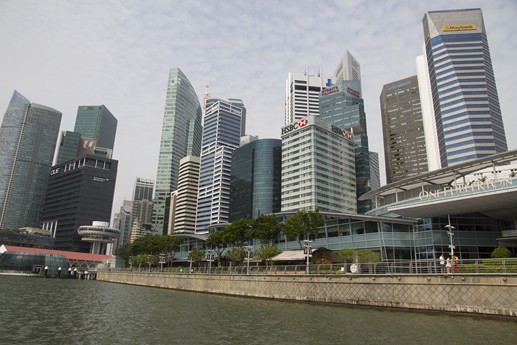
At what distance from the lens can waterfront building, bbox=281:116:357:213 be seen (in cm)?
17950

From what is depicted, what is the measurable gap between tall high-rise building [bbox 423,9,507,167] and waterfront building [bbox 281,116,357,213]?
159 feet

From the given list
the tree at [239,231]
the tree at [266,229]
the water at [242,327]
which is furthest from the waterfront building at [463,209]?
the tree at [239,231]

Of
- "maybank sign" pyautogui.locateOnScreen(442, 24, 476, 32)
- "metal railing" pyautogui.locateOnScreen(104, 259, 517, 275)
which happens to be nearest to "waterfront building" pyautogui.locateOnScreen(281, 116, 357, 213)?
"maybank sign" pyautogui.locateOnScreen(442, 24, 476, 32)

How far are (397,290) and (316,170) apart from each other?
142m

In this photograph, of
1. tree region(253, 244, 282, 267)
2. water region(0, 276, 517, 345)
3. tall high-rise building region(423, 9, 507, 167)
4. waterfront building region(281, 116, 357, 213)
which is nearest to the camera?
water region(0, 276, 517, 345)

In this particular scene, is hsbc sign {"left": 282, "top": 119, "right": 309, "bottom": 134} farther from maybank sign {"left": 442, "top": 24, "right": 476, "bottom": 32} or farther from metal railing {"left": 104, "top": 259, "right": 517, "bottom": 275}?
metal railing {"left": 104, "top": 259, "right": 517, "bottom": 275}

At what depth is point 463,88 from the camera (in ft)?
589

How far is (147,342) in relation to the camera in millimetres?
20938

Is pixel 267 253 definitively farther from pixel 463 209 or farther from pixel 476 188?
pixel 476 188

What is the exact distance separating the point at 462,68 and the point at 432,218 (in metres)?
152

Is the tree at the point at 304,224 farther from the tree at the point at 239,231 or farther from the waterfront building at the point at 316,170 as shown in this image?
the waterfront building at the point at 316,170

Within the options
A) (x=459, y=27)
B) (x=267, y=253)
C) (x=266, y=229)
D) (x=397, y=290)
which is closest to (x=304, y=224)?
(x=267, y=253)

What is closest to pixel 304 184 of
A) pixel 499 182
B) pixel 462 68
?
pixel 462 68

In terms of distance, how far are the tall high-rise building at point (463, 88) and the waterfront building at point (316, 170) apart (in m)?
48.4
